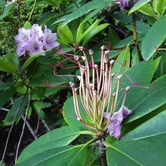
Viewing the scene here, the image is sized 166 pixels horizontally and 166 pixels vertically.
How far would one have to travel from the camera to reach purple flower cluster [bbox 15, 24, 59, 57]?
3.50ft

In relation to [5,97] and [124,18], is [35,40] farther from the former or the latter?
[124,18]

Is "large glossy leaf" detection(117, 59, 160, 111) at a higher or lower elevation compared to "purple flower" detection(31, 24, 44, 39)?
lower

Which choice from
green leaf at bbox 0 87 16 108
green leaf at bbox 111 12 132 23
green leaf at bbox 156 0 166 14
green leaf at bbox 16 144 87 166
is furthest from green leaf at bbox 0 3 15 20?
green leaf at bbox 16 144 87 166

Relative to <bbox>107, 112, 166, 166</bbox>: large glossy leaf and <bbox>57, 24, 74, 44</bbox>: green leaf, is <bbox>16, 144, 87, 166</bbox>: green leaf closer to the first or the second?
<bbox>107, 112, 166, 166</bbox>: large glossy leaf

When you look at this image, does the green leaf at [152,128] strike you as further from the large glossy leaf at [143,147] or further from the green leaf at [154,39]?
the green leaf at [154,39]

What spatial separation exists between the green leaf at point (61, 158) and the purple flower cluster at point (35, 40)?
1.81ft

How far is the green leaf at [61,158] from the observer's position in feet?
1.84

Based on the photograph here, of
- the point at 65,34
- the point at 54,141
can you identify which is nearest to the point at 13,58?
the point at 65,34

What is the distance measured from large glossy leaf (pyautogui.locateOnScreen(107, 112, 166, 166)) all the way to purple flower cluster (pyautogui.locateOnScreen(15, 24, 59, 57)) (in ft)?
1.94

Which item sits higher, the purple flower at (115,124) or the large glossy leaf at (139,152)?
the purple flower at (115,124)

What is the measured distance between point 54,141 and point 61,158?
0.11m

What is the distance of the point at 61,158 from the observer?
1.88 feet

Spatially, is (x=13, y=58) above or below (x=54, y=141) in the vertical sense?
above

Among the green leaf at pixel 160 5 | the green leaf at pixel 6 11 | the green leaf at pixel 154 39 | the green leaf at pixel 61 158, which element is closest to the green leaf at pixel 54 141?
the green leaf at pixel 61 158
